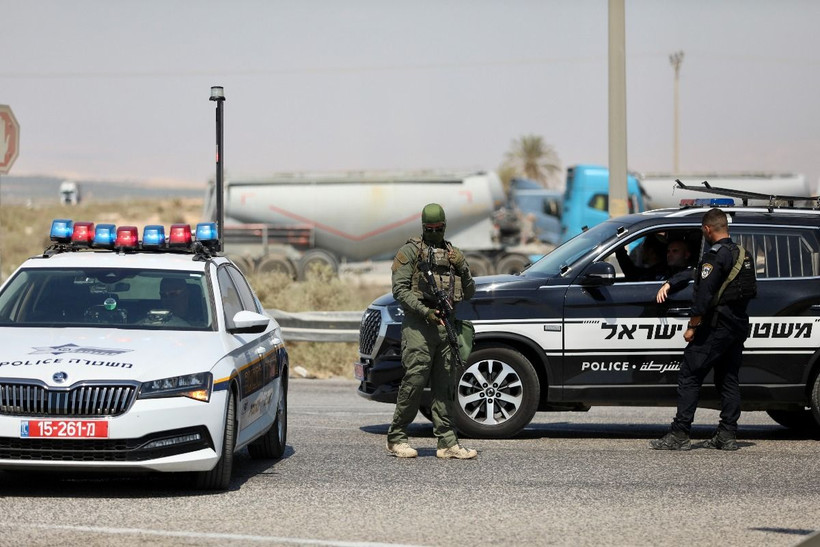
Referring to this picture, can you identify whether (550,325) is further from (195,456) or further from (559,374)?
(195,456)

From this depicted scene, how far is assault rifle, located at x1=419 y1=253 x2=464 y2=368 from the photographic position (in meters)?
9.62

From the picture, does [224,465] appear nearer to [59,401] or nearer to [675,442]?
[59,401]

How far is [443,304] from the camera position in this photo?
9.64 meters

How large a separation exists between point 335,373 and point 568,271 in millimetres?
8060

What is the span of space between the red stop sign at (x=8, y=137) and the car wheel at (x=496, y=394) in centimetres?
868

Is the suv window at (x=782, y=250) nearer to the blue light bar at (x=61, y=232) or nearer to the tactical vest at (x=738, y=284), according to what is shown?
the tactical vest at (x=738, y=284)

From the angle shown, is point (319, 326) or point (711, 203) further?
point (319, 326)

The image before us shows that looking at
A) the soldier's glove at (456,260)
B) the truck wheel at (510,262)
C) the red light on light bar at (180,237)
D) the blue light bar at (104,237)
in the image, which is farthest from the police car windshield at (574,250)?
the truck wheel at (510,262)

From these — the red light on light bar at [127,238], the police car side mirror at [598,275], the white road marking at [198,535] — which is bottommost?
the white road marking at [198,535]

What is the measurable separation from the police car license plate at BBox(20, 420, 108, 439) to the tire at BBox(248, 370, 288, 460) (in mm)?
2135

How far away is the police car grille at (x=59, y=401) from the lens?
756cm

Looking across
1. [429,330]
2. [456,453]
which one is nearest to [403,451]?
[456,453]

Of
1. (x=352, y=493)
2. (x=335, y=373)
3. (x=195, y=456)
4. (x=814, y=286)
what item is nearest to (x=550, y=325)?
(x=814, y=286)

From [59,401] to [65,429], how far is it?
0.17 metres
